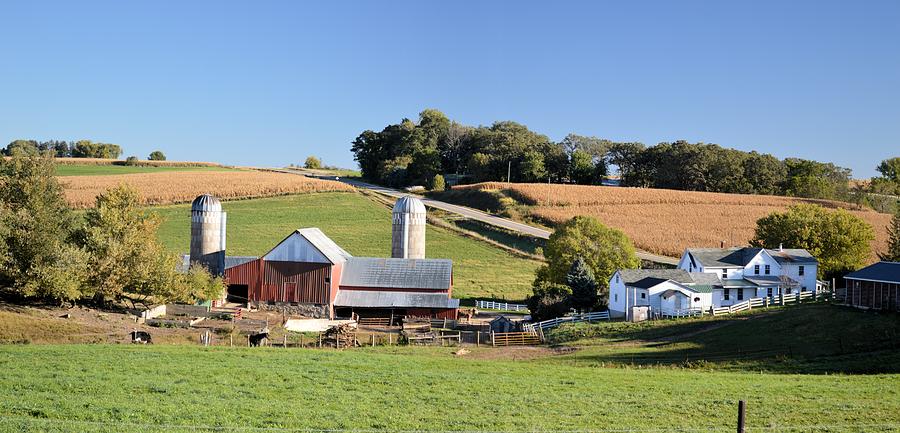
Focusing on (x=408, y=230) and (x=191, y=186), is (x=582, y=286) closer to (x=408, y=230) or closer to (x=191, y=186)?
(x=408, y=230)

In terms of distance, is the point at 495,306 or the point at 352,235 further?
the point at 352,235

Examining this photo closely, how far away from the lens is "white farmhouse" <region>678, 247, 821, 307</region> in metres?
50.4

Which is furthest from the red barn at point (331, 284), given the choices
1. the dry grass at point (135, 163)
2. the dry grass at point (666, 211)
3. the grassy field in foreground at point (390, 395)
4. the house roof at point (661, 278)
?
the dry grass at point (135, 163)

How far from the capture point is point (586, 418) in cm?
1798

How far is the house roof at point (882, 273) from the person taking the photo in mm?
37000

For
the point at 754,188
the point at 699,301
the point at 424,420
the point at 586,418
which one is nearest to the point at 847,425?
the point at 586,418

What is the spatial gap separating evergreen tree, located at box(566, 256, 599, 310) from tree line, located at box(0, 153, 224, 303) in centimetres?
2262

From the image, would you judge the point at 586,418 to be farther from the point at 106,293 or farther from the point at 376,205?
the point at 376,205

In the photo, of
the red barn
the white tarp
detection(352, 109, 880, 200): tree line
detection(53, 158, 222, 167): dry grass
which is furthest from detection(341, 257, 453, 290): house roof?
detection(53, 158, 222, 167): dry grass

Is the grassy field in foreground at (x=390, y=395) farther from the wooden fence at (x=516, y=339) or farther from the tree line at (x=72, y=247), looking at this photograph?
the tree line at (x=72, y=247)

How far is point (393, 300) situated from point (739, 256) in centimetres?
2351

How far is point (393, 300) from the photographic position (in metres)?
48.5

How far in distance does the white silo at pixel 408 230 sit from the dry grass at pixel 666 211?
28.3 meters

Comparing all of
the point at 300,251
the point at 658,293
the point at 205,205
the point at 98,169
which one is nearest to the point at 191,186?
the point at 98,169
